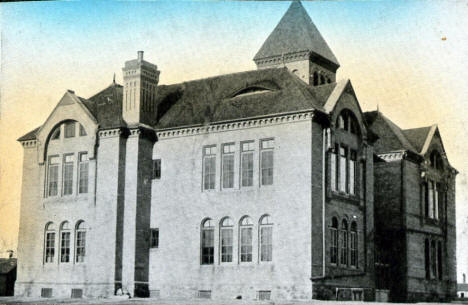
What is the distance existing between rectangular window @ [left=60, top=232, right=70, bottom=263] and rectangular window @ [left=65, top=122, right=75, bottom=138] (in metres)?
4.79

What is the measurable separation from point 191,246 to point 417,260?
13.1m

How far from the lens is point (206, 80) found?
136 ft

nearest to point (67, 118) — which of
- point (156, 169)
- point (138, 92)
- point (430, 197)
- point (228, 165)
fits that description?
point (138, 92)

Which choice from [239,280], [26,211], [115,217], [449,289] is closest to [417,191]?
[449,289]

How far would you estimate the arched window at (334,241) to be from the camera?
36562mm

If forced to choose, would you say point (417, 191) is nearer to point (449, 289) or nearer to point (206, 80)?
point (449, 289)

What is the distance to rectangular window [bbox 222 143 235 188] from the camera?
3747 centimetres

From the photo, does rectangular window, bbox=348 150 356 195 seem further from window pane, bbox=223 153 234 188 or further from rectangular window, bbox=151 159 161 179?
rectangular window, bbox=151 159 161 179

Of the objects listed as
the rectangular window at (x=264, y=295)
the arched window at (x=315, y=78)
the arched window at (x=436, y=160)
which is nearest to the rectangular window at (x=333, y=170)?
the rectangular window at (x=264, y=295)

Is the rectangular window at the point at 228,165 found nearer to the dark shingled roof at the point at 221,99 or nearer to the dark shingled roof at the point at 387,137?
the dark shingled roof at the point at 221,99

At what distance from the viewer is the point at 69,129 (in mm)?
40406

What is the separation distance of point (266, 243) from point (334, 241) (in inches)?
127

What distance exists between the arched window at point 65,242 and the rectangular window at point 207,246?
6839 mm

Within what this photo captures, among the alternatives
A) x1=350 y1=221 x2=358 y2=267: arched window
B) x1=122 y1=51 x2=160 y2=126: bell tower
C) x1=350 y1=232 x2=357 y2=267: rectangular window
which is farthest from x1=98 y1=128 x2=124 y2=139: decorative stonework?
x1=350 y1=232 x2=357 y2=267: rectangular window
